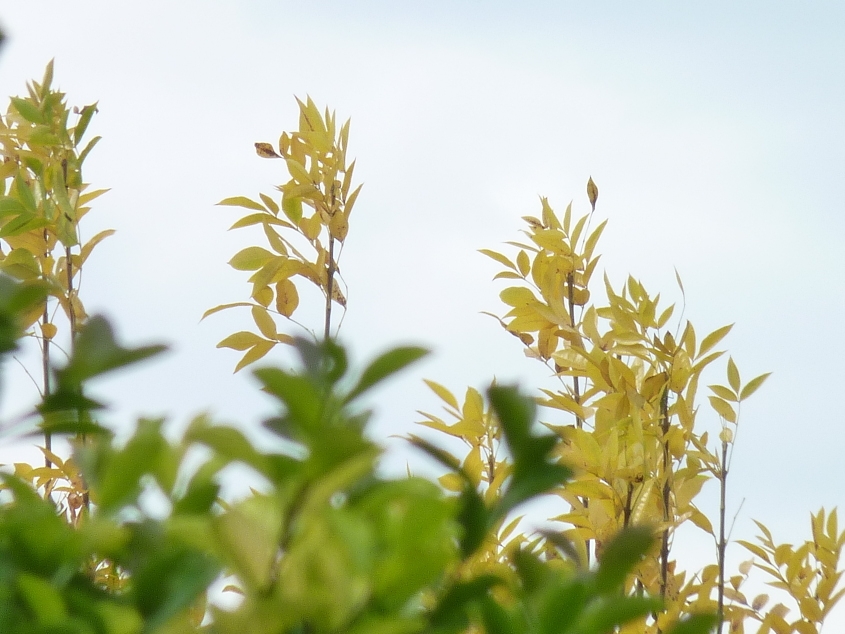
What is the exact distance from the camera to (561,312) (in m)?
1.15

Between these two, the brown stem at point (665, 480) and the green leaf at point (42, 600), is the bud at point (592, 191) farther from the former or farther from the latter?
the green leaf at point (42, 600)

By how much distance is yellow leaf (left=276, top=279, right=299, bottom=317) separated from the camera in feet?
4.01

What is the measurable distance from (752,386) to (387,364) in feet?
3.39

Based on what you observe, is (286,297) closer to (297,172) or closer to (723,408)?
(297,172)

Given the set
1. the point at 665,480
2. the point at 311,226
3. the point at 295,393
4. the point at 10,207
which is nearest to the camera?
the point at 295,393

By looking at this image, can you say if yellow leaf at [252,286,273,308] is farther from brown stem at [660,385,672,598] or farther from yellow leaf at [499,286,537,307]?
brown stem at [660,385,672,598]

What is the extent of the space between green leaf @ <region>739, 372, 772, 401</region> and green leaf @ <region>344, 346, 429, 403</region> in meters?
1.03

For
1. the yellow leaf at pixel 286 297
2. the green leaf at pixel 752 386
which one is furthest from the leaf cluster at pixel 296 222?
the green leaf at pixel 752 386

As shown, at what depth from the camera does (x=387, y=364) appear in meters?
0.27

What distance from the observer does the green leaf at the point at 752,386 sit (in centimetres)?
120

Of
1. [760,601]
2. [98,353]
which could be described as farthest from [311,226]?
[98,353]

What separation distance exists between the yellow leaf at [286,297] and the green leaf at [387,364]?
0.97 meters

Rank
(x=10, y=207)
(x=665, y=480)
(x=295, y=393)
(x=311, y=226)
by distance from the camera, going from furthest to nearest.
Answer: (x=311, y=226) → (x=10, y=207) → (x=665, y=480) → (x=295, y=393)

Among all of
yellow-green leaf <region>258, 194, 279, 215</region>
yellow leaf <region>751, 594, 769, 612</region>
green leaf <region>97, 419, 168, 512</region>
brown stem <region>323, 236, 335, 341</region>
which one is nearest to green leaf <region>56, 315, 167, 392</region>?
green leaf <region>97, 419, 168, 512</region>
